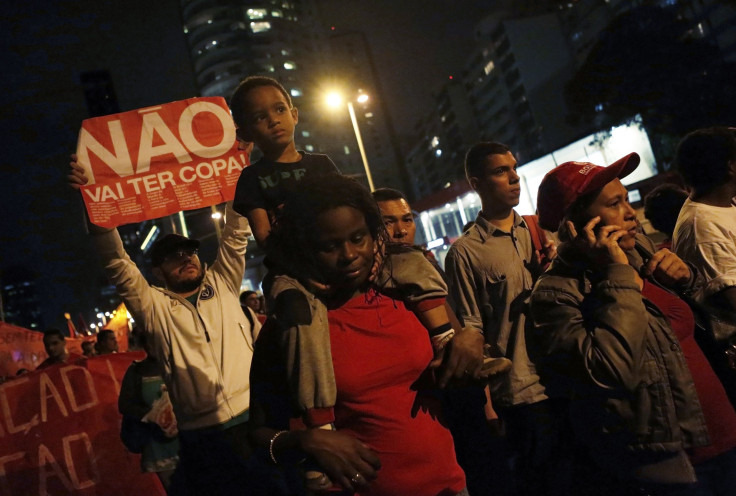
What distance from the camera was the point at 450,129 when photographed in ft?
357

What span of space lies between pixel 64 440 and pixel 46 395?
536 mm

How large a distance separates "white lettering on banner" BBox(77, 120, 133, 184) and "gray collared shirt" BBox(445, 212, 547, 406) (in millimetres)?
3580

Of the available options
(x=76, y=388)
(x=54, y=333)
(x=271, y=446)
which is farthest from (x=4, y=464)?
(x=271, y=446)

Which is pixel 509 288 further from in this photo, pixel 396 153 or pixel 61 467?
pixel 396 153

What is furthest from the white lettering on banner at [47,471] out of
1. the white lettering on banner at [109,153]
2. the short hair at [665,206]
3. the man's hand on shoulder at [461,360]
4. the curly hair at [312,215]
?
the short hair at [665,206]

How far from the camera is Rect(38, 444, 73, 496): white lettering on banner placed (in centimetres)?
556

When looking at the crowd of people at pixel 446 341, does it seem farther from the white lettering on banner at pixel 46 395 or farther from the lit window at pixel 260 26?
the lit window at pixel 260 26

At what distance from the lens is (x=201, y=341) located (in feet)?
12.7

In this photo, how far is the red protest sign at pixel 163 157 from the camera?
5.33 meters

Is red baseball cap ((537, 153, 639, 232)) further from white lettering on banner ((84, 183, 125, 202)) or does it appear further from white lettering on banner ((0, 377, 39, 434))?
white lettering on banner ((0, 377, 39, 434))

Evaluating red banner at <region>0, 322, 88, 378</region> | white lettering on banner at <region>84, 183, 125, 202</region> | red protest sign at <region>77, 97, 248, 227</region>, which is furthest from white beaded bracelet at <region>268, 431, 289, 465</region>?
red banner at <region>0, 322, 88, 378</region>

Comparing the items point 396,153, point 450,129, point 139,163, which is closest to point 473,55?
point 450,129

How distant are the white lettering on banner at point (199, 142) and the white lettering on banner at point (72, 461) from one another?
335 centimetres

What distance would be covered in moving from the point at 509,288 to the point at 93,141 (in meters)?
4.33
